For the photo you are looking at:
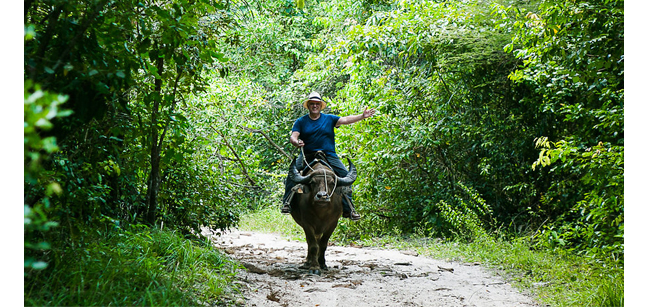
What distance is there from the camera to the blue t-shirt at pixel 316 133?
8.46 m

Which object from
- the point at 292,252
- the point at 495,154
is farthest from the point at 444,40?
the point at 292,252

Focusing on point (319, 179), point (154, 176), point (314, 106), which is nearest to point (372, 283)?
point (319, 179)

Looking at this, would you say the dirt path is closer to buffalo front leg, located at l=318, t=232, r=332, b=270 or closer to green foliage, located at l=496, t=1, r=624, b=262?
buffalo front leg, located at l=318, t=232, r=332, b=270

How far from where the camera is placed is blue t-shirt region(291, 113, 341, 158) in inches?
333

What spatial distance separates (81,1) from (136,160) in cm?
288

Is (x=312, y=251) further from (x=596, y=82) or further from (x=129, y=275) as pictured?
(x=596, y=82)

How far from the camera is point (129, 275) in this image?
15.2ft

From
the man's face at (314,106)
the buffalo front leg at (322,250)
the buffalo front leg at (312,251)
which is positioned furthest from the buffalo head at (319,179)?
the man's face at (314,106)

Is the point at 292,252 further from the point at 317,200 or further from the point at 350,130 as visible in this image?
the point at 350,130

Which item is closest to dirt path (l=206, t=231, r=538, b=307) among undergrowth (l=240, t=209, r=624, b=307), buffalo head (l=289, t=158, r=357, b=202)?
undergrowth (l=240, t=209, r=624, b=307)

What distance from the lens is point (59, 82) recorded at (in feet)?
11.4

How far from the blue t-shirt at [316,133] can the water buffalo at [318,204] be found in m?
0.32

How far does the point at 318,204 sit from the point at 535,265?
10.9ft

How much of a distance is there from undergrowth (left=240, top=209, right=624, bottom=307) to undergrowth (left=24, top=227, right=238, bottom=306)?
3.72 metres
